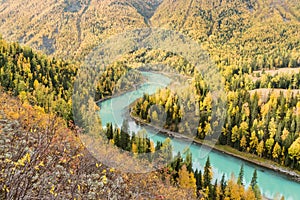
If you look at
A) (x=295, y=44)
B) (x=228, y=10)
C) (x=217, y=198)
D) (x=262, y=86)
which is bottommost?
(x=217, y=198)

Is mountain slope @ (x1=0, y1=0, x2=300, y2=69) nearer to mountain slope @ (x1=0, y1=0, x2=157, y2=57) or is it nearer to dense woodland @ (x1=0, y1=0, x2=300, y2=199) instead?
mountain slope @ (x1=0, y1=0, x2=157, y2=57)

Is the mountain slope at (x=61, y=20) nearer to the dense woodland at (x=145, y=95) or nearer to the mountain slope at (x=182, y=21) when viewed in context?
the mountain slope at (x=182, y=21)

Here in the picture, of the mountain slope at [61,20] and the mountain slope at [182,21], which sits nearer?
the mountain slope at [61,20]

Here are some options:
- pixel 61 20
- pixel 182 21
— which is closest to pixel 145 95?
pixel 182 21

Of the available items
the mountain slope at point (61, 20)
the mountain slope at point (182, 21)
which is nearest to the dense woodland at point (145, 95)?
the mountain slope at point (182, 21)

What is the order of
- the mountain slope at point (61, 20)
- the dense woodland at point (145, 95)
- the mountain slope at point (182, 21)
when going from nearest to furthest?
the dense woodland at point (145, 95), the mountain slope at point (61, 20), the mountain slope at point (182, 21)

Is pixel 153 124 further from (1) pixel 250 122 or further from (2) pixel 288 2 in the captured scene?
(2) pixel 288 2

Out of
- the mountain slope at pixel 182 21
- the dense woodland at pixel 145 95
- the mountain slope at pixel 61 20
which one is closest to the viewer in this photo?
the dense woodland at pixel 145 95

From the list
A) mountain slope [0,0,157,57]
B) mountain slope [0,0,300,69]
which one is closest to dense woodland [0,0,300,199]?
mountain slope [0,0,300,69]

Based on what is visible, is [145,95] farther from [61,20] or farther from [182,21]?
[61,20]

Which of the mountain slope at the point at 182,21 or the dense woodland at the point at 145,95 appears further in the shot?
the mountain slope at the point at 182,21

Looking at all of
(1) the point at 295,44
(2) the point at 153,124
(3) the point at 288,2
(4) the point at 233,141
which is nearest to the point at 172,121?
(2) the point at 153,124
